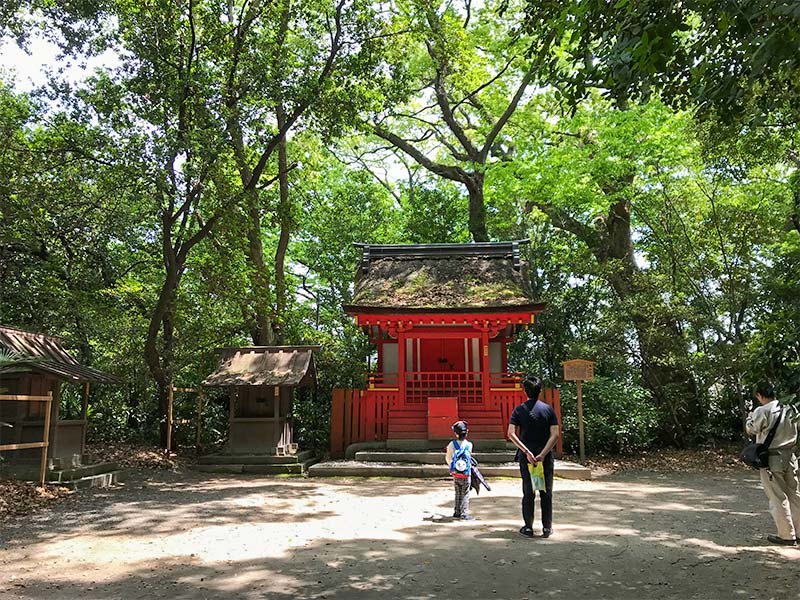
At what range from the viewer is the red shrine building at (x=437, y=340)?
1264 centimetres

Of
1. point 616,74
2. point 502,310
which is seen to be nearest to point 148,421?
point 502,310

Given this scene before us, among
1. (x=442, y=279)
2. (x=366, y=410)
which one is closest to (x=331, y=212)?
(x=442, y=279)

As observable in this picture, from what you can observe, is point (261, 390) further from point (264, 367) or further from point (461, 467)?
point (461, 467)

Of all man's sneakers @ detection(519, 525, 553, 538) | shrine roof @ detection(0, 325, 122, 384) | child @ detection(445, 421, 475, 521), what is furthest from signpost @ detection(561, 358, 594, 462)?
shrine roof @ detection(0, 325, 122, 384)

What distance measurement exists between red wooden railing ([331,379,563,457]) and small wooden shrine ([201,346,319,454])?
3.70 feet

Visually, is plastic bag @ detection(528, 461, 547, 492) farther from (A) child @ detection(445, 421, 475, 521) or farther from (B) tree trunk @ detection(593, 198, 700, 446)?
(B) tree trunk @ detection(593, 198, 700, 446)

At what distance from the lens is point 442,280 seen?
47.2ft

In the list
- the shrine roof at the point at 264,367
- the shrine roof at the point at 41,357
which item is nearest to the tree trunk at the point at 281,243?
the shrine roof at the point at 264,367

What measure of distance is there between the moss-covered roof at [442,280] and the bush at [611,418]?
297 cm

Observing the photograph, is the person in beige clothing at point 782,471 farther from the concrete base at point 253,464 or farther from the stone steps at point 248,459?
the stone steps at point 248,459

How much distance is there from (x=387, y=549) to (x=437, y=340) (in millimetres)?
10094

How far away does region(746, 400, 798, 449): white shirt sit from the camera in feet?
16.7

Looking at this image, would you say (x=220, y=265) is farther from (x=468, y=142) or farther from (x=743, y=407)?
(x=743, y=407)

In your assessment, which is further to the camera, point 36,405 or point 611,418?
point 611,418
